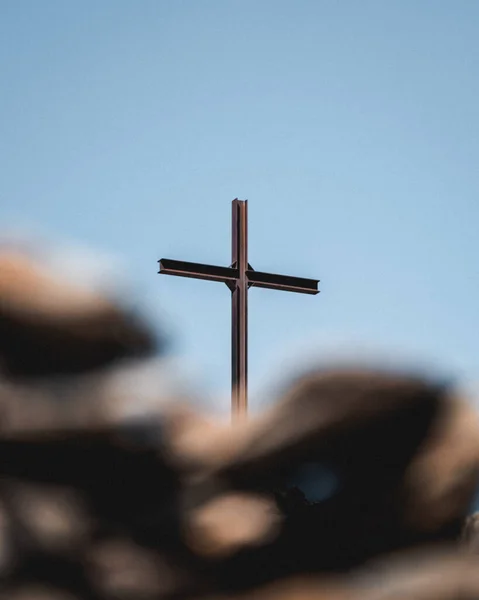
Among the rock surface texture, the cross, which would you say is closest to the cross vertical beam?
the cross

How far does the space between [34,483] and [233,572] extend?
1767mm

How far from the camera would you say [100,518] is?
12.5 meters

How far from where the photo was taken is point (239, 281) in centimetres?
1306

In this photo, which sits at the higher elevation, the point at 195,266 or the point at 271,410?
the point at 195,266

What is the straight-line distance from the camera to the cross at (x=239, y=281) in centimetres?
1264

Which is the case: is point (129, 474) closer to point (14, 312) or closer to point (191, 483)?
point (191, 483)

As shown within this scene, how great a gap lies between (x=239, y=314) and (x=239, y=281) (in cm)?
29

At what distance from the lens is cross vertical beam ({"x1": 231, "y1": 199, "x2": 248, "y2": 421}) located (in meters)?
12.5

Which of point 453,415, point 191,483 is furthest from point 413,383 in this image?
point 191,483

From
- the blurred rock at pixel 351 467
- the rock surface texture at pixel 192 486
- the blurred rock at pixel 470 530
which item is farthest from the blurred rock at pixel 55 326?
the blurred rock at pixel 470 530

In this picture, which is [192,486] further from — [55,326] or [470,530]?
[470,530]

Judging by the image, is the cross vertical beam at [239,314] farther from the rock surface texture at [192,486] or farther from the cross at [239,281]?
the rock surface texture at [192,486]

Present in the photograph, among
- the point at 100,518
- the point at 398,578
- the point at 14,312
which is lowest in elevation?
the point at 398,578

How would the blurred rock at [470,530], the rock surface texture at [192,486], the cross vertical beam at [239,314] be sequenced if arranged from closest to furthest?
the rock surface texture at [192,486]
the cross vertical beam at [239,314]
the blurred rock at [470,530]
